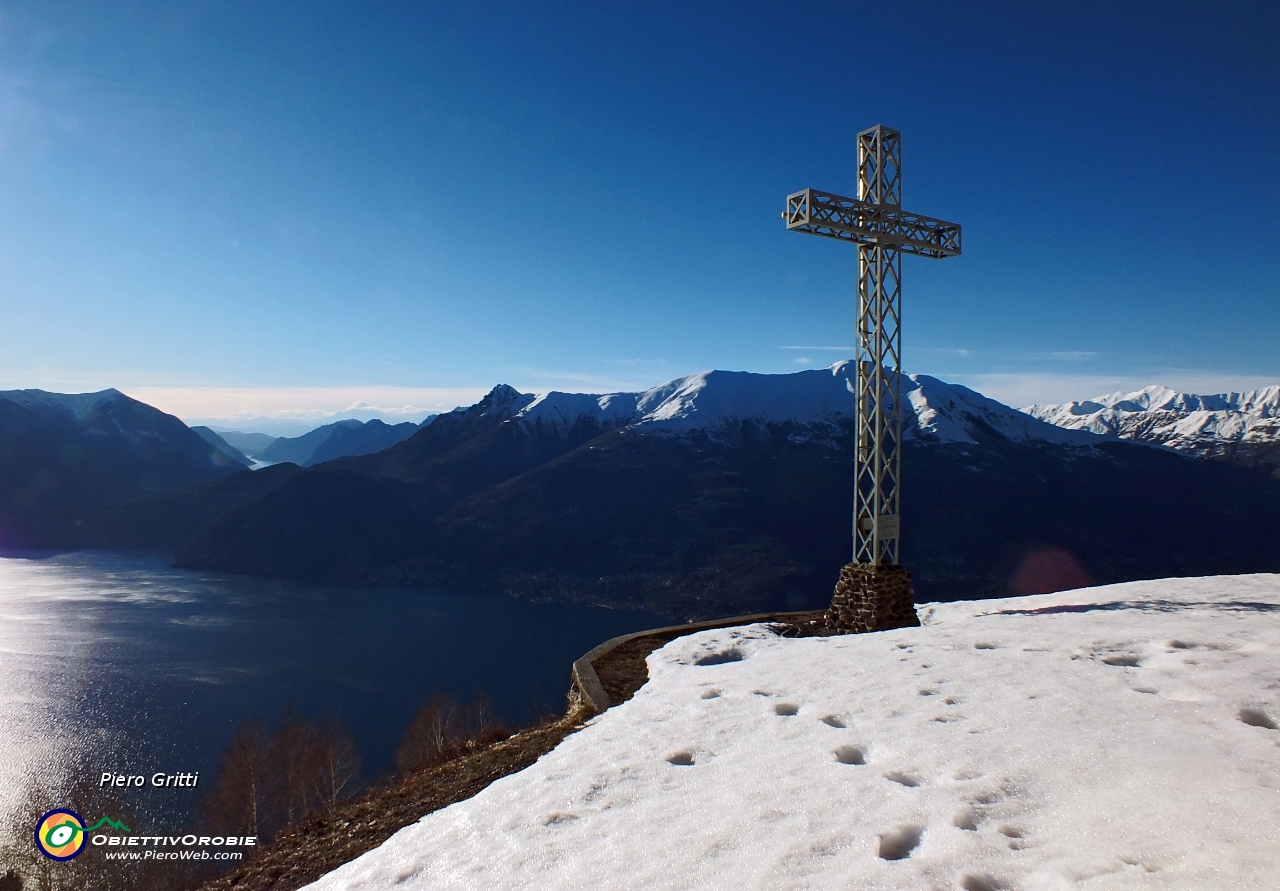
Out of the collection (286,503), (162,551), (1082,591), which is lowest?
(162,551)

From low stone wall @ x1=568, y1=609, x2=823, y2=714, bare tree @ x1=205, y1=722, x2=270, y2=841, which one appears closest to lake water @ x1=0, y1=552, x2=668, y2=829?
bare tree @ x1=205, y1=722, x2=270, y2=841

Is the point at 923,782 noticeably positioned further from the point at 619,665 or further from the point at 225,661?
the point at 225,661

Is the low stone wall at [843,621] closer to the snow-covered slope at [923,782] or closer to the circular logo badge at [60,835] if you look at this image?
the snow-covered slope at [923,782]

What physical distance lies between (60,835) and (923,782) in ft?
72.6

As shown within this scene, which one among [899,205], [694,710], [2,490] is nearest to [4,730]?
[694,710]

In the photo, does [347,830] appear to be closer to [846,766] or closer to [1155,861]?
[846,766]

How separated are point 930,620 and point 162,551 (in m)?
194

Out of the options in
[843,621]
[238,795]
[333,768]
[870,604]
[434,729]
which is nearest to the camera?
[870,604]

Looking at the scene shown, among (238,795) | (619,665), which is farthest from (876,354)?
(238,795)

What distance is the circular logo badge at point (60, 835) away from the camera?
1598cm

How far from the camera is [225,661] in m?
77.2

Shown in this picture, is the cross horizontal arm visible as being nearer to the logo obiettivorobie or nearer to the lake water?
the logo obiettivorobie

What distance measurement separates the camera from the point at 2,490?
191 m

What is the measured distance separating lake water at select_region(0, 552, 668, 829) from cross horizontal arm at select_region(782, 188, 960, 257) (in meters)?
44.2
